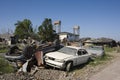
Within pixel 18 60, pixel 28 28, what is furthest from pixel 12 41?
pixel 18 60

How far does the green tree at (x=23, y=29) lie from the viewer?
5135 centimetres

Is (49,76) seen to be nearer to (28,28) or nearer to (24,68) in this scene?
(24,68)

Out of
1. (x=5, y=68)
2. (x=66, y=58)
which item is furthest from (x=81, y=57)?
(x=5, y=68)

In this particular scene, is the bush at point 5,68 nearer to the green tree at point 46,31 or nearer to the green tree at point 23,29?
the green tree at point 46,31

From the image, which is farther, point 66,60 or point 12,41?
point 12,41

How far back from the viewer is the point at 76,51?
13.2 meters

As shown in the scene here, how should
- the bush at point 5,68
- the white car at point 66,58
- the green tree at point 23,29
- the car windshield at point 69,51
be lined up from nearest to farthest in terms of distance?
the bush at point 5,68 → the white car at point 66,58 → the car windshield at point 69,51 → the green tree at point 23,29

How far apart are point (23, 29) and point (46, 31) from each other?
9.02m

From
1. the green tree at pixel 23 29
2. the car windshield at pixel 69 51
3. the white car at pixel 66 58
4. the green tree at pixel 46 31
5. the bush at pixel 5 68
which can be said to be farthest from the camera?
the green tree at pixel 23 29

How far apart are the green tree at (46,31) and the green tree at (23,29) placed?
6332 millimetres

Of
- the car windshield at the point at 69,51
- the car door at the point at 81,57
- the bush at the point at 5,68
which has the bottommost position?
the bush at the point at 5,68

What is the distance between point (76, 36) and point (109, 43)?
915 inches

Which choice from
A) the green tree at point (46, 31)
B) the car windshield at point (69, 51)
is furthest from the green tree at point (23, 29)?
the car windshield at point (69, 51)

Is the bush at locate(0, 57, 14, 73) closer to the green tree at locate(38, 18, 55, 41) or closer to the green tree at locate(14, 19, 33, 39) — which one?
the green tree at locate(38, 18, 55, 41)
